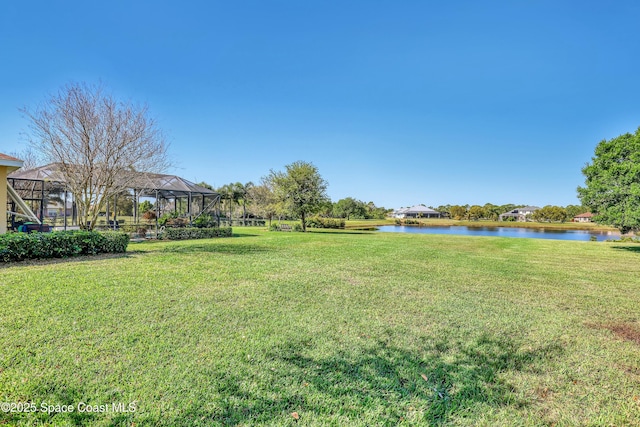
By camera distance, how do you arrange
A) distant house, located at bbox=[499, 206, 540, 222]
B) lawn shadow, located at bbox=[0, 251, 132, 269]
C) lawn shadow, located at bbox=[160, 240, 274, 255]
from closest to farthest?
lawn shadow, located at bbox=[0, 251, 132, 269], lawn shadow, located at bbox=[160, 240, 274, 255], distant house, located at bbox=[499, 206, 540, 222]

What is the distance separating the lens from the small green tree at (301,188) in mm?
25156

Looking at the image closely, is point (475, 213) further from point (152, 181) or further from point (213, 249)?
point (213, 249)

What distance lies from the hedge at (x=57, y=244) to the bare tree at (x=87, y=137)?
4.88 feet

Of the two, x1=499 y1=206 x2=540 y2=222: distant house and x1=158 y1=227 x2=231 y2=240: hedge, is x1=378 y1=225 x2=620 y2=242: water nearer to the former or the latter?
x1=158 y1=227 x2=231 y2=240: hedge

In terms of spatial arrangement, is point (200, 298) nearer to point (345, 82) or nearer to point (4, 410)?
point (4, 410)

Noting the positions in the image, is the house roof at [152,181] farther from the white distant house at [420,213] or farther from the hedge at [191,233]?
the white distant house at [420,213]

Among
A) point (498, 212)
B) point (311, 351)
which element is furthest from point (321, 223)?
point (498, 212)

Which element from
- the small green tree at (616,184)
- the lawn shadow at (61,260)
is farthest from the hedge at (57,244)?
the small green tree at (616,184)

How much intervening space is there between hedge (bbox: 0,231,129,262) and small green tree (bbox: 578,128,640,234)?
64.0ft

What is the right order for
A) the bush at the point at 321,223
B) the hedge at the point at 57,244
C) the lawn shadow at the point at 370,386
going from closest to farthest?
the lawn shadow at the point at 370,386
the hedge at the point at 57,244
the bush at the point at 321,223

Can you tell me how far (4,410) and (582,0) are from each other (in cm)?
1647

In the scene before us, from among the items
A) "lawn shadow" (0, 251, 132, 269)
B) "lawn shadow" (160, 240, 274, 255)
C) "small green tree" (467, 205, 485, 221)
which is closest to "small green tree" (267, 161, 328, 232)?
"lawn shadow" (160, 240, 274, 255)

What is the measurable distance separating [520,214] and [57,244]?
99.0m

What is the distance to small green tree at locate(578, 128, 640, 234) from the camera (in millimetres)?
12148
